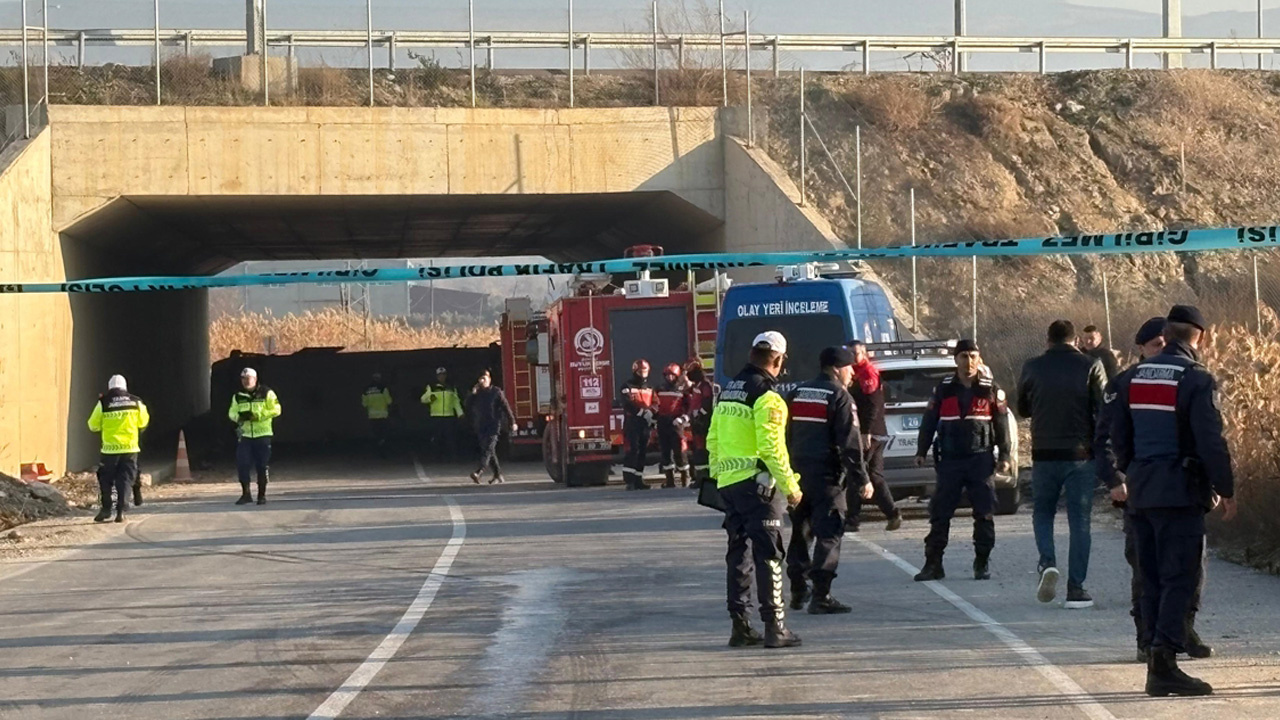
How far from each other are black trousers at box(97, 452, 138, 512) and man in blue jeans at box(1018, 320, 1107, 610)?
41.0 feet

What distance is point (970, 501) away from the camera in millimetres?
13031

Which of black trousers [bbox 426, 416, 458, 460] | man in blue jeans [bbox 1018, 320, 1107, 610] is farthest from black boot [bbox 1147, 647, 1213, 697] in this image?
black trousers [bbox 426, 416, 458, 460]

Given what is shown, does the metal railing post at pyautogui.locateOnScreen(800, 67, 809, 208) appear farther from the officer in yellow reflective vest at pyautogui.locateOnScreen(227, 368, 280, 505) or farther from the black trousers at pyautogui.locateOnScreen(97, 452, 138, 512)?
the black trousers at pyautogui.locateOnScreen(97, 452, 138, 512)

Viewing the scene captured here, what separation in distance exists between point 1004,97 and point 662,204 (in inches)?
351

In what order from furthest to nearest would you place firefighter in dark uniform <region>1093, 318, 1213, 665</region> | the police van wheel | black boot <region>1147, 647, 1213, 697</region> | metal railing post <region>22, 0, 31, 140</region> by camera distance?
metal railing post <region>22, 0, 31, 140</region> < the police van wheel < firefighter in dark uniform <region>1093, 318, 1213, 665</region> < black boot <region>1147, 647, 1213, 697</region>

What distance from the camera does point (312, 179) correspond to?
31.4 metres

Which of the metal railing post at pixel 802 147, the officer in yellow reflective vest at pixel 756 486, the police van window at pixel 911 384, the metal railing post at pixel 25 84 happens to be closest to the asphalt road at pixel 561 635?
the officer in yellow reflective vest at pixel 756 486

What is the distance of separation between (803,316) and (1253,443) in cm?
634

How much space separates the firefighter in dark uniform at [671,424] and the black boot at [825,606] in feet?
42.3

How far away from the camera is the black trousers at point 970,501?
42.4ft

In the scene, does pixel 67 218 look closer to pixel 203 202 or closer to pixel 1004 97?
pixel 203 202

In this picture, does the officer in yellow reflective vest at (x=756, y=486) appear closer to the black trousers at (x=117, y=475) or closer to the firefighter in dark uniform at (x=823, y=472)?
the firefighter in dark uniform at (x=823, y=472)

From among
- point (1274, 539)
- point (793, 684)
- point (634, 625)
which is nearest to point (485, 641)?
point (634, 625)

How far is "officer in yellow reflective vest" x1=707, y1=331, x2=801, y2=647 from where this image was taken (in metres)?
10.2
